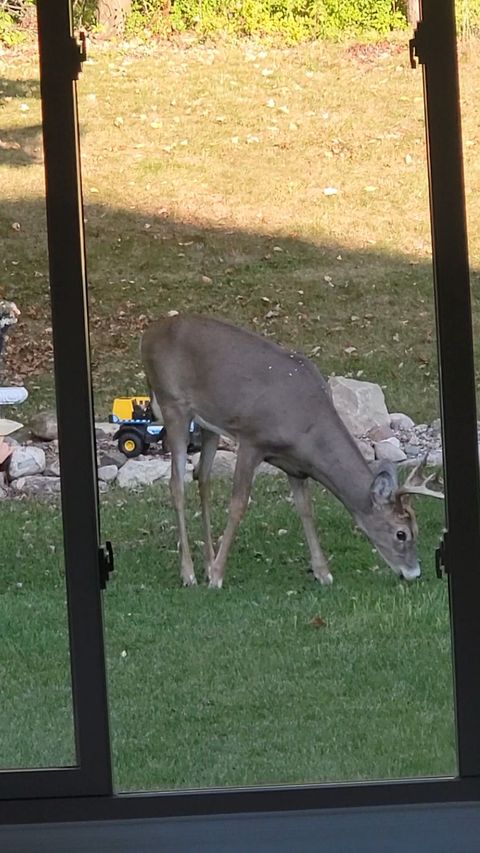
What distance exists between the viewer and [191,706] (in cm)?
289

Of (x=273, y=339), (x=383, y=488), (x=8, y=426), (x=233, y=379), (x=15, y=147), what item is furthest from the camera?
(x=273, y=339)

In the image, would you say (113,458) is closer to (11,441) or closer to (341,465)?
(11,441)

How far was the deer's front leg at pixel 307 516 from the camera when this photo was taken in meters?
3.66

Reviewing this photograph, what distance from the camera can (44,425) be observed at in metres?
3.89

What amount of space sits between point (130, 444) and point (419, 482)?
978 mm

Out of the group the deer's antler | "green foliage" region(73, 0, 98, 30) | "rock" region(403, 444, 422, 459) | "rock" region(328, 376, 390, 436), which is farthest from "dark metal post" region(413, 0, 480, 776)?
"rock" region(328, 376, 390, 436)

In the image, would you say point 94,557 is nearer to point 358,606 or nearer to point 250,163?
point 358,606

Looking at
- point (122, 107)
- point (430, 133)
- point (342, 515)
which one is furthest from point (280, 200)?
point (430, 133)

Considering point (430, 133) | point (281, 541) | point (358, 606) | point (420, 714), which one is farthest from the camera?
point (281, 541)

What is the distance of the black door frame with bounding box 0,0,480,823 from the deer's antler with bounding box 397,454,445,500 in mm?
1472

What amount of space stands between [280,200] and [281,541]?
158cm

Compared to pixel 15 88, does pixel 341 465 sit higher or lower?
lower

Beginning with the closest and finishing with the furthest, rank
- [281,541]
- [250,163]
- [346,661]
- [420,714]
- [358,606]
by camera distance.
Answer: [420,714] → [346,661] → [358,606] → [281,541] → [250,163]

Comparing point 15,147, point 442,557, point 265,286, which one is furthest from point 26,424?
point 442,557
